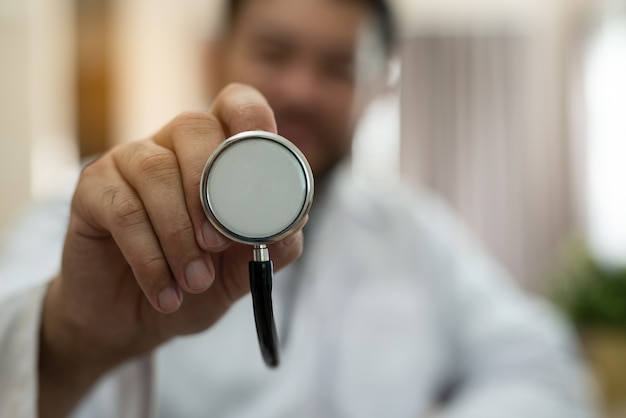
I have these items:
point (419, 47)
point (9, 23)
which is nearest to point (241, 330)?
point (9, 23)

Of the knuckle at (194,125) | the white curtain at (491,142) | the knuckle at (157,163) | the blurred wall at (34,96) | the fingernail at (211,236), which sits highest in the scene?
the knuckle at (194,125)

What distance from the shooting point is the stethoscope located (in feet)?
0.75

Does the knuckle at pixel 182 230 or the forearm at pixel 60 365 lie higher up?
the knuckle at pixel 182 230

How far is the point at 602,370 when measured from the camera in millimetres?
1235

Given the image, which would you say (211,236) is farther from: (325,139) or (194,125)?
(325,139)

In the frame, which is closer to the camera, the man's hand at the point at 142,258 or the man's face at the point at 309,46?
the man's hand at the point at 142,258

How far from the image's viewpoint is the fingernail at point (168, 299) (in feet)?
0.85

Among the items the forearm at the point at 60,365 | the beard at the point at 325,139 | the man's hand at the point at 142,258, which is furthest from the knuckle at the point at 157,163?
the beard at the point at 325,139

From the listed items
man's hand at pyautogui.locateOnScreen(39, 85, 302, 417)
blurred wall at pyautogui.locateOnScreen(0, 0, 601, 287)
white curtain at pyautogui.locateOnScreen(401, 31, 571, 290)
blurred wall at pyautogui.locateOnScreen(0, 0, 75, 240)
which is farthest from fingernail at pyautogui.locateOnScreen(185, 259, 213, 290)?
white curtain at pyautogui.locateOnScreen(401, 31, 571, 290)

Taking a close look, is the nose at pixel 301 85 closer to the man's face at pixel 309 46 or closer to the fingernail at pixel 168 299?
the man's face at pixel 309 46

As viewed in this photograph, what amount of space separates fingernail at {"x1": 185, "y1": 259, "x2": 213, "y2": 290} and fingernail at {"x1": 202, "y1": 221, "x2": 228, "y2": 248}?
12 millimetres

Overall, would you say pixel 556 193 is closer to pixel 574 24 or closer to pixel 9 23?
pixel 574 24

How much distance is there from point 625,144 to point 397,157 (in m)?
1.02

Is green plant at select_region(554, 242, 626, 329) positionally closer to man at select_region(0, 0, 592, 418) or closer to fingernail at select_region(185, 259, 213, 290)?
man at select_region(0, 0, 592, 418)
